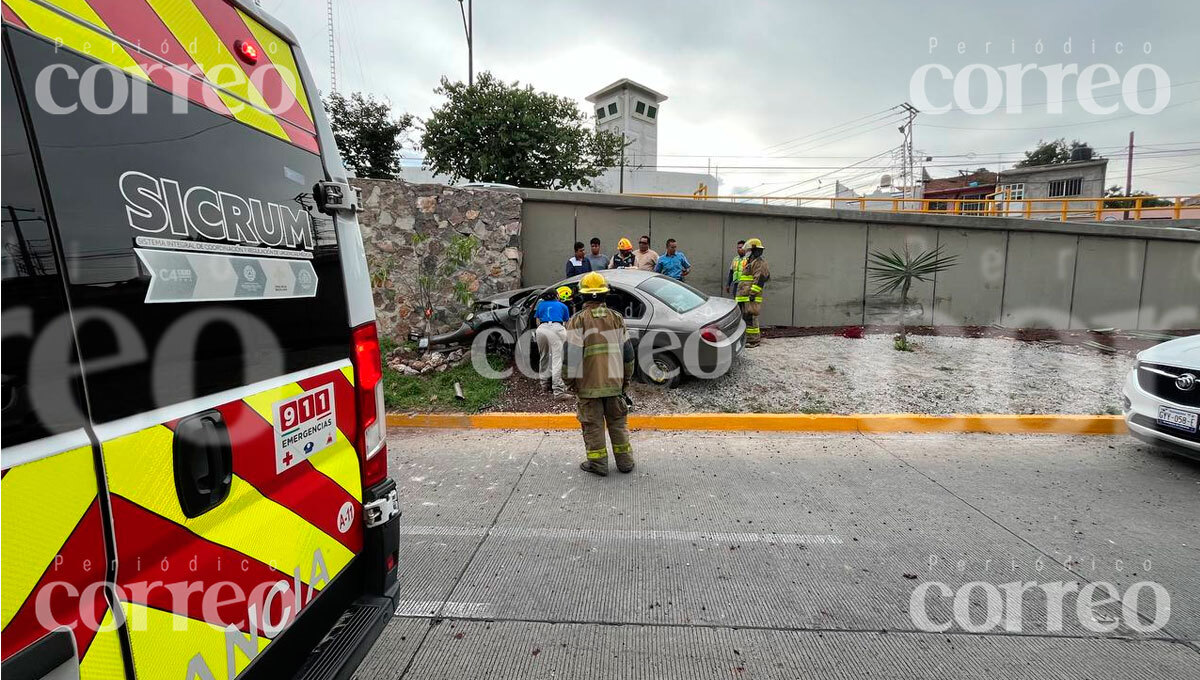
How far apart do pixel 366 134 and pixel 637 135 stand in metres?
20.2

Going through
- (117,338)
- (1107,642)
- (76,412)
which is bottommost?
(1107,642)

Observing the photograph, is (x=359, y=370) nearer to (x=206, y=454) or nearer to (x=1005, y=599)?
(x=206, y=454)

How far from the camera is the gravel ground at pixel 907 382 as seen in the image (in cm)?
611

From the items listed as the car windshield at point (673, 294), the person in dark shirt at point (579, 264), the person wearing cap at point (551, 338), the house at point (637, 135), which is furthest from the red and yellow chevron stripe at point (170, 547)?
the house at point (637, 135)

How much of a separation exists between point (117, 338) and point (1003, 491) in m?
5.30

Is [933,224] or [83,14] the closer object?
[83,14]

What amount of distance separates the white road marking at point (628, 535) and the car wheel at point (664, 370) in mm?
3002

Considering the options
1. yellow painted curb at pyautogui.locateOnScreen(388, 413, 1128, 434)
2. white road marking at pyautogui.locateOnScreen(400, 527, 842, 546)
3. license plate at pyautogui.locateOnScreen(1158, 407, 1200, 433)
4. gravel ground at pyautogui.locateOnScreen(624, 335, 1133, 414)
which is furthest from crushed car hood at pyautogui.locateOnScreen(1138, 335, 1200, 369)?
white road marking at pyautogui.locateOnScreen(400, 527, 842, 546)

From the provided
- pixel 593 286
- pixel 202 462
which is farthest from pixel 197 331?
pixel 593 286

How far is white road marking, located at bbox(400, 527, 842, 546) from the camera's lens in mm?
3417

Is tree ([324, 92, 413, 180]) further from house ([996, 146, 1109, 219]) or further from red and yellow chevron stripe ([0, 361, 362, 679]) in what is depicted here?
house ([996, 146, 1109, 219])

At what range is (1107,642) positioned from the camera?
8.17 ft

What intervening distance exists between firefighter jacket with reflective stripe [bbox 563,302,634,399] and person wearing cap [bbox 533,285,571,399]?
1.65m

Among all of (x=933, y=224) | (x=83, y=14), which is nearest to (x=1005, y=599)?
(x=83, y=14)
